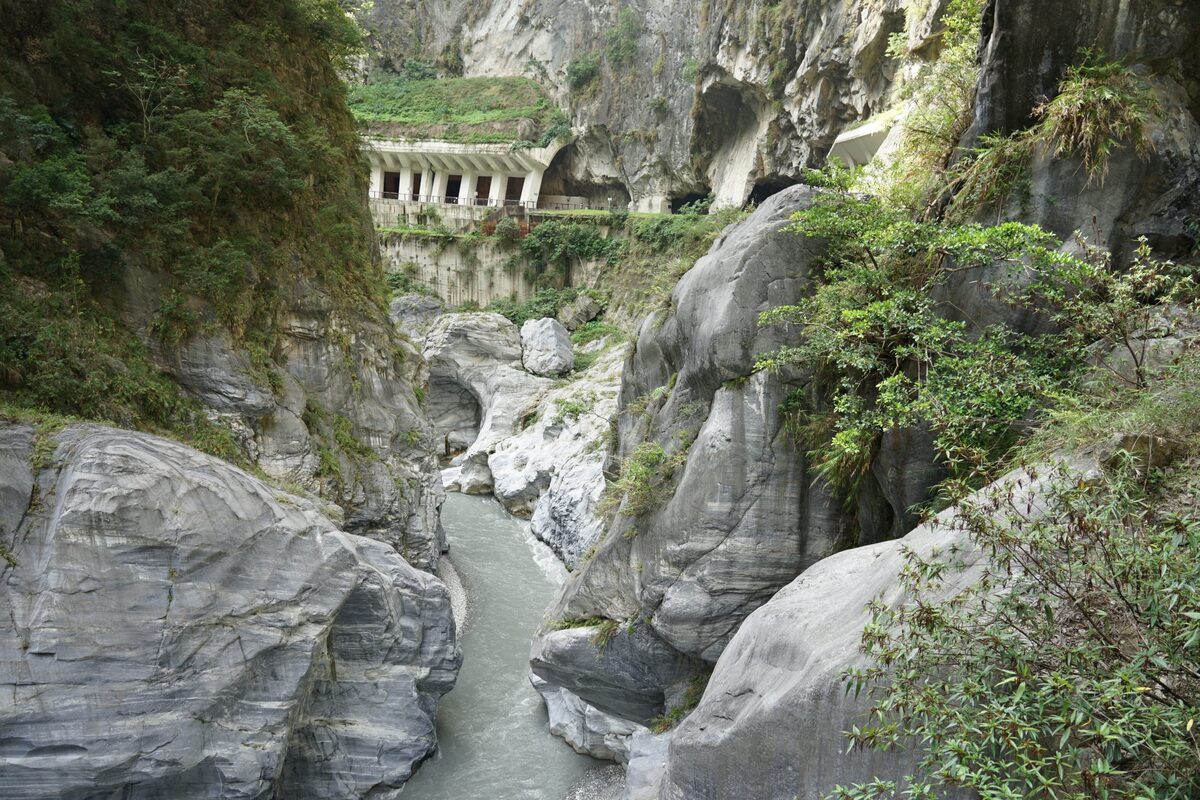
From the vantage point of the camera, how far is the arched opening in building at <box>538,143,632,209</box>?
147ft

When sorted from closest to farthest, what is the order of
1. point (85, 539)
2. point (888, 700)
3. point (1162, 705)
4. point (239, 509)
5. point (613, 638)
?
point (1162, 705), point (888, 700), point (85, 539), point (239, 509), point (613, 638)

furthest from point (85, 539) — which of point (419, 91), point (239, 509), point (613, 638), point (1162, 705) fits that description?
point (419, 91)

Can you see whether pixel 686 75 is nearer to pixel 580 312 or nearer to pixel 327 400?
pixel 580 312

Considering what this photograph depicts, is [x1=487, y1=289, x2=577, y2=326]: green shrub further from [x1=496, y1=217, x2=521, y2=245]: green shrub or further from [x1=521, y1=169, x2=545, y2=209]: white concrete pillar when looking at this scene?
[x1=521, y1=169, x2=545, y2=209]: white concrete pillar

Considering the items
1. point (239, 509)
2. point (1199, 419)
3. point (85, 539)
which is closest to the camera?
point (1199, 419)

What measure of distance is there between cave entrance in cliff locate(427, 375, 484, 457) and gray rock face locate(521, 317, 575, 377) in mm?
3263

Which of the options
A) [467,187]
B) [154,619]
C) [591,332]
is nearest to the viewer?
[154,619]

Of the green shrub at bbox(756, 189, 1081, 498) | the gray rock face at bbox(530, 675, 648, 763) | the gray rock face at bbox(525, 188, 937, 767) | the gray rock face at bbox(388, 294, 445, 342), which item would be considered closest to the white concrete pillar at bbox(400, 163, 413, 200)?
the gray rock face at bbox(388, 294, 445, 342)

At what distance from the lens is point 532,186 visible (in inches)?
1786

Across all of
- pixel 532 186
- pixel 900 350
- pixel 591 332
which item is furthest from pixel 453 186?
pixel 900 350

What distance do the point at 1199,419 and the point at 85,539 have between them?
10.8 metres

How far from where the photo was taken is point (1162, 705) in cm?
386

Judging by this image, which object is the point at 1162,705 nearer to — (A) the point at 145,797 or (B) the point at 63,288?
(A) the point at 145,797

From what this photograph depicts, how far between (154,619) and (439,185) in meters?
41.6
